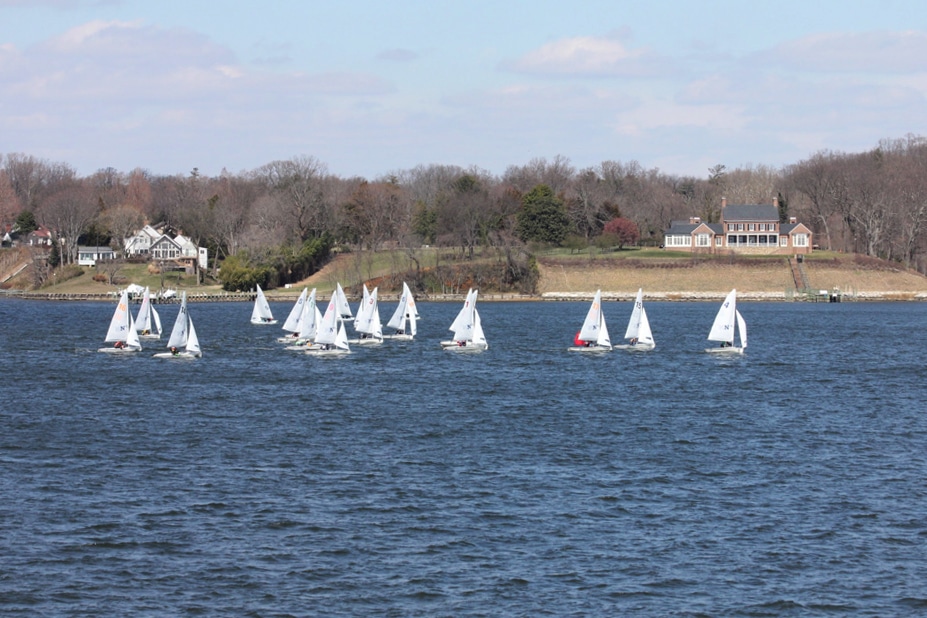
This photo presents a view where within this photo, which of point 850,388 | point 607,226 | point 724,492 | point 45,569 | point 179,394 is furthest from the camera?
point 607,226

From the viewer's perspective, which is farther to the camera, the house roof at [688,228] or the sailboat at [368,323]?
the house roof at [688,228]

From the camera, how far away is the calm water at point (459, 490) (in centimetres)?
2436

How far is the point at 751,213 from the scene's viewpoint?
535ft

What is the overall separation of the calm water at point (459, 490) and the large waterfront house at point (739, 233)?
98.5m

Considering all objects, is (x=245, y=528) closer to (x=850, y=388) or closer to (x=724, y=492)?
(x=724, y=492)

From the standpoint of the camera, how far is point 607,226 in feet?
547

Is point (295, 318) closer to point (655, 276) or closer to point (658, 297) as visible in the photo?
point (658, 297)

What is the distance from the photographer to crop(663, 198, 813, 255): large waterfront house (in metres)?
160

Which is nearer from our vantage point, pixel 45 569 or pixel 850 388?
pixel 45 569

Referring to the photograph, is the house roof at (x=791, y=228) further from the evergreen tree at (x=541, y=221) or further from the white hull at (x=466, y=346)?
the white hull at (x=466, y=346)

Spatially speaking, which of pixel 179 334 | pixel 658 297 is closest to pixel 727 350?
pixel 179 334

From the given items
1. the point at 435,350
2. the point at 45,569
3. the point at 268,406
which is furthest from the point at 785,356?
the point at 45,569

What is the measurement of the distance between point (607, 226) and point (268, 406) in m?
122

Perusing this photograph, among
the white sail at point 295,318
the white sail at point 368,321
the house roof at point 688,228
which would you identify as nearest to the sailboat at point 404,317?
the white sail at point 368,321
